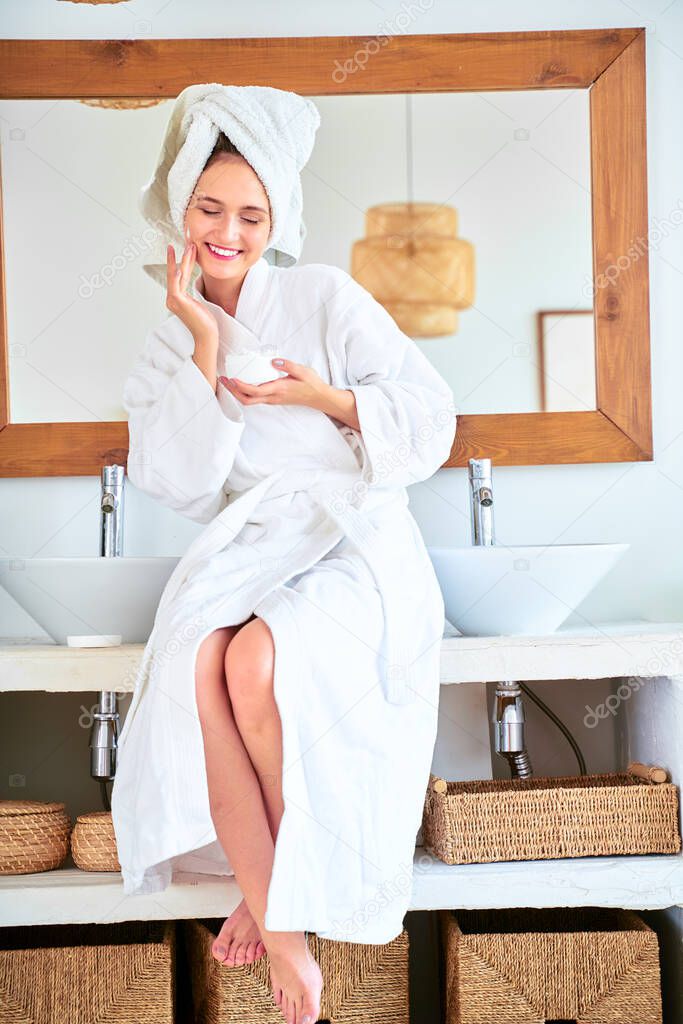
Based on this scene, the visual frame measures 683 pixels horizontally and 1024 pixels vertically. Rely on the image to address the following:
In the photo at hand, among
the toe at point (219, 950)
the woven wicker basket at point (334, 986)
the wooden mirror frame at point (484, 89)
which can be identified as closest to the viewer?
the toe at point (219, 950)

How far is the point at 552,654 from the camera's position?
5.70ft

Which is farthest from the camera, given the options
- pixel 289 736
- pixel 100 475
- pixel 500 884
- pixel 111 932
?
pixel 100 475

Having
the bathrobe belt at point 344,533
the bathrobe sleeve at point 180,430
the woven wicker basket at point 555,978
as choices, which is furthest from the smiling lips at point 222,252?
the woven wicker basket at point 555,978

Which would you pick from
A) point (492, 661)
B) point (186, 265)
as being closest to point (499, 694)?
point (492, 661)

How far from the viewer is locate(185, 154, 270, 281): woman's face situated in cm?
177

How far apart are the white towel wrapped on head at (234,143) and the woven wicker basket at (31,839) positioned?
3.36 ft

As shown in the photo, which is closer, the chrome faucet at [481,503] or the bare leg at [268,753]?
the bare leg at [268,753]

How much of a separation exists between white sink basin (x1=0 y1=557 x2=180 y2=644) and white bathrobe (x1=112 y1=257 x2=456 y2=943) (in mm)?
122

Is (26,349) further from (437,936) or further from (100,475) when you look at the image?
(437,936)

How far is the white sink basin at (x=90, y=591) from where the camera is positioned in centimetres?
174

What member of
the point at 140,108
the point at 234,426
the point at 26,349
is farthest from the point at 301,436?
the point at 140,108

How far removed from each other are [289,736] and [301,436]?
55cm
